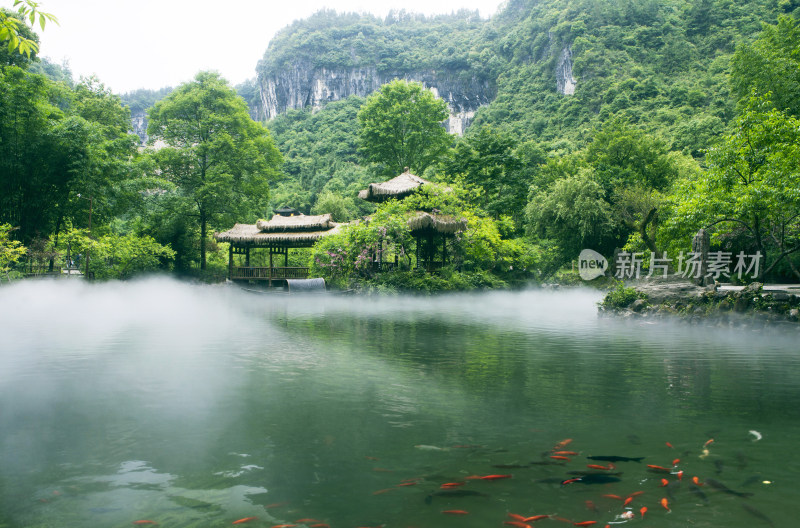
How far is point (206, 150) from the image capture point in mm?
28969

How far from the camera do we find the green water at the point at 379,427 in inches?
104

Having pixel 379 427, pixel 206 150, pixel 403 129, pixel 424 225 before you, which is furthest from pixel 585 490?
pixel 403 129

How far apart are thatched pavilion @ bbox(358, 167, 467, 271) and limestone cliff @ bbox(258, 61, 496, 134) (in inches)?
2304

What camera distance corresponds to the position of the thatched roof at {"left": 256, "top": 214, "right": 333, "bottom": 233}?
26094 mm

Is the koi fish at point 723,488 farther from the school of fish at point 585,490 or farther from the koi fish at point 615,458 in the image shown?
the koi fish at point 615,458

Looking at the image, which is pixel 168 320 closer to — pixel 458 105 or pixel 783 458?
pixel 783 458

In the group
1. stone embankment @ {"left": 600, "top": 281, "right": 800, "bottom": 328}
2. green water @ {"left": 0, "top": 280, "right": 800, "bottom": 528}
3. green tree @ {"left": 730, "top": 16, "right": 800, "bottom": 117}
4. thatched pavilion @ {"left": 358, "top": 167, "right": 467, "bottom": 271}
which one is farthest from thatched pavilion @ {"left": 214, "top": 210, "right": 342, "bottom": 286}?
green tree @ {"left": 730, "top": 16, "right": 800, "bottom": 117}

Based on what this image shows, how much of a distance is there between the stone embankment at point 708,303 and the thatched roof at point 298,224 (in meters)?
15.4

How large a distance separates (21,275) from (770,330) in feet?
71.0

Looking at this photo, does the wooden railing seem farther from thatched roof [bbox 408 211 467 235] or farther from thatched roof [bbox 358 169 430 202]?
thatched roof [bbox 408 211 467 235]

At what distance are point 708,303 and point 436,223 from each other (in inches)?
419

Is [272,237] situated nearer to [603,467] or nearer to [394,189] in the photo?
[394,189]

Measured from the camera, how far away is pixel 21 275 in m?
17.7

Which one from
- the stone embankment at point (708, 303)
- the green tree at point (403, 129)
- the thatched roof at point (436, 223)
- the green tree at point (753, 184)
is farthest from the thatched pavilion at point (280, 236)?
the green tree at point (753, 184)
